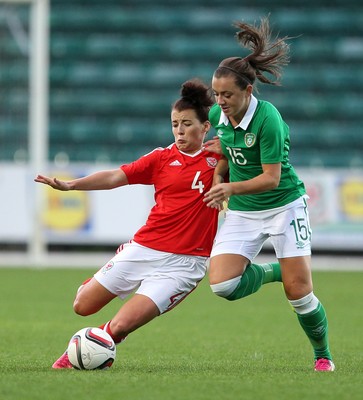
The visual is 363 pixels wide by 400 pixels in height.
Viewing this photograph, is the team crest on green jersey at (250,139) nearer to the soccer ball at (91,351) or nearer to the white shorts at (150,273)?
the white shorts at (150,273)

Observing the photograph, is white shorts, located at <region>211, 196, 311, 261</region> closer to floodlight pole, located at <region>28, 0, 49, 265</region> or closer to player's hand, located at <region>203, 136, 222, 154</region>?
player's hand, located at <region>203, 136, 222, 154</region>

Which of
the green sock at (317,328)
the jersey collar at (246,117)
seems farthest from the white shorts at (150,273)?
the jersey collar at (246,117)

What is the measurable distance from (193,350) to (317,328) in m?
1.61

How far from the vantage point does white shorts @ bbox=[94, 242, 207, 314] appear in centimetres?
657

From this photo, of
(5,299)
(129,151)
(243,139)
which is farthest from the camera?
(129,151)

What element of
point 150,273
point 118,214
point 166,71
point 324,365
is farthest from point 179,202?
point 166,71

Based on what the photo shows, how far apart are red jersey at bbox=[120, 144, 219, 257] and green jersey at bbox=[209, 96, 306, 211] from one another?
22 cm

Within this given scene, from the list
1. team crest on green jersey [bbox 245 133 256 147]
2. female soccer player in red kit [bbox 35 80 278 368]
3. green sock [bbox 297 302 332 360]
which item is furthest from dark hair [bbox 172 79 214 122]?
green sock [bbox 297 302 332 360]

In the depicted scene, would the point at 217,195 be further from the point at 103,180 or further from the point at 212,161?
the point at 103,180

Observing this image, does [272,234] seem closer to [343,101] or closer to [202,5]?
[343,101]

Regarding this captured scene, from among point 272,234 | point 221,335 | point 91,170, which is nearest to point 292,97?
point 91,170

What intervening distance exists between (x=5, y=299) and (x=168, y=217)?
6.53 meters

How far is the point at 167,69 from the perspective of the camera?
1029 inches

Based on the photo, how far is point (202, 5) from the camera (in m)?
27.2
